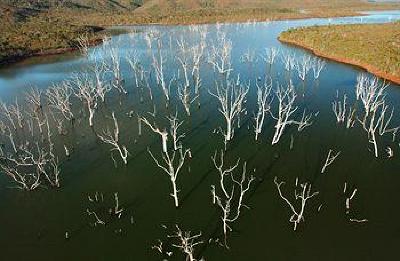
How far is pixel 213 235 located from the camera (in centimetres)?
2719

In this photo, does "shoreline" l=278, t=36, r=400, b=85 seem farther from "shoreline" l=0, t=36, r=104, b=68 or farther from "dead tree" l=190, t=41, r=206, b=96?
"shoreline" l=0, t=36, r=104, b=68

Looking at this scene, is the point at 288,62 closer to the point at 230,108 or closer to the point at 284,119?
the point at 230,108

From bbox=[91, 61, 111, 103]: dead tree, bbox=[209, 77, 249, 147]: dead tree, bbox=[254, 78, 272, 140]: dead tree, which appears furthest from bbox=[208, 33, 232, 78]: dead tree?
bbox=[91, 61, 111, 103]: dead tree

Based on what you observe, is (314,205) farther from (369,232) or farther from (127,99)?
(127,99)

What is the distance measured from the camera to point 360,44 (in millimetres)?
81750

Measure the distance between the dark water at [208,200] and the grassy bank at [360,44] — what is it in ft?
71.4

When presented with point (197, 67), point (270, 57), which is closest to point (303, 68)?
point (197, 67)

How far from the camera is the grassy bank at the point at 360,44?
65.3 m

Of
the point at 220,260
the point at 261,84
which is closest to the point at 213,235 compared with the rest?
the point at 220,260

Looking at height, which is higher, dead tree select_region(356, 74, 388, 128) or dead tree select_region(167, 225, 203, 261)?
dead tree select_region(356, 74, 388, 128)

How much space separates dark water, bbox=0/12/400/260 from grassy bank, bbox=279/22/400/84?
21.8 meters

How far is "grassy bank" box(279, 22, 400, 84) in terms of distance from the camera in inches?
2571

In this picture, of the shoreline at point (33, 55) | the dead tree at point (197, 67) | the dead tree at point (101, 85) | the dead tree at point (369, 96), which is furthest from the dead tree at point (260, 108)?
the shoreline at point (33, 55)

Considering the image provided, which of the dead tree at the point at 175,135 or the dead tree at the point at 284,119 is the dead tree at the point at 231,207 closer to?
the dead tree at the point at 175,135
